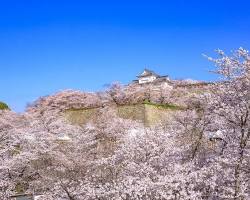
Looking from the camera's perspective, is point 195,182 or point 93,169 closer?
point 195,182

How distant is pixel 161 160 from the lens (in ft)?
39.1

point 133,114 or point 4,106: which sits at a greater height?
point 4,106

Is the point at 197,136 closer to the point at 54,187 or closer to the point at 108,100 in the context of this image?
the point at 54,187

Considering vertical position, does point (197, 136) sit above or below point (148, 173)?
above

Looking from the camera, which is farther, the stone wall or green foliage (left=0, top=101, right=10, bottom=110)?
green foliage (left=0, top=101, right=10, bottom=110)

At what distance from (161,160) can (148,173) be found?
91 cm

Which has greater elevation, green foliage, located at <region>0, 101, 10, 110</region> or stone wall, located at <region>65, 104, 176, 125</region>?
green foliage, located at <region>0, 101, 10, 110</region>

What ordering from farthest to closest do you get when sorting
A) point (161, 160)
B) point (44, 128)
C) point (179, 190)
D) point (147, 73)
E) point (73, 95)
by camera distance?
point (147, 73) < point (73, 95) < point (44, 128) < point (161, 160) < point (179, 190)

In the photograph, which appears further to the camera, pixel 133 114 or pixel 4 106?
pixel 4 106

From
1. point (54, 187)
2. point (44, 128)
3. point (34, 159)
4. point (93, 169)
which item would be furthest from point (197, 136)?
point (44, 128)

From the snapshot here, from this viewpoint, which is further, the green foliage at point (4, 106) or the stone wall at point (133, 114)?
the green foliage at point (4, 106)

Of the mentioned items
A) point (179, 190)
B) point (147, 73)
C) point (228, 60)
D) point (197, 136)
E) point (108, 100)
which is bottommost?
point (179, 190)

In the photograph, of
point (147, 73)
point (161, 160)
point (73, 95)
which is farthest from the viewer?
point (147, 73)

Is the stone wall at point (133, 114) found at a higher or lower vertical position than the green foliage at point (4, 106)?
lower
